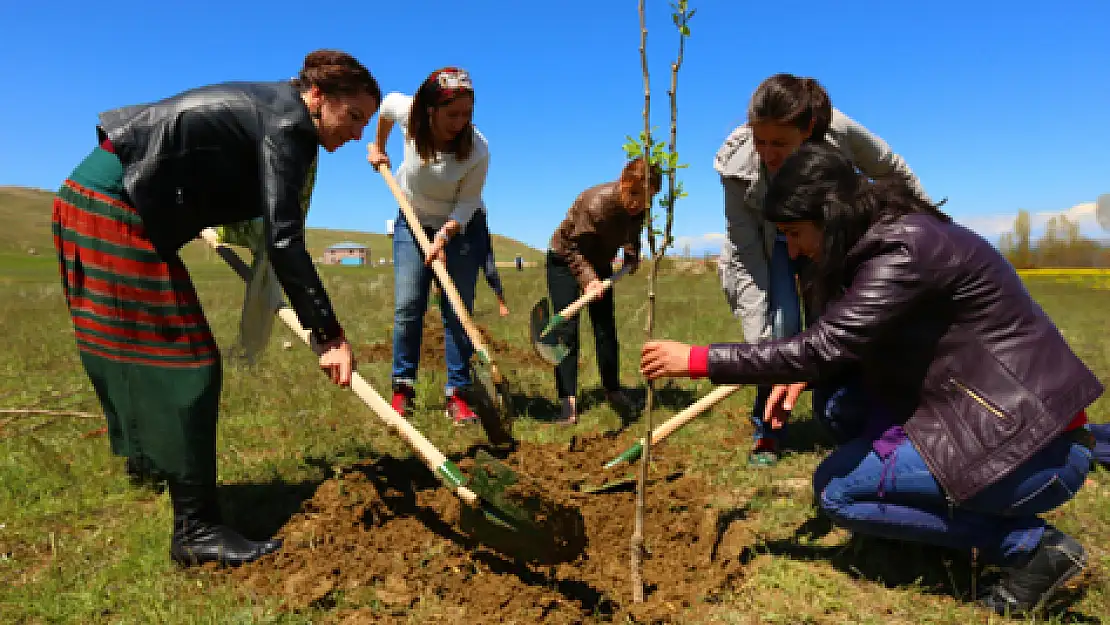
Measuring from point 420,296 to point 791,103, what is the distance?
2.47 metres

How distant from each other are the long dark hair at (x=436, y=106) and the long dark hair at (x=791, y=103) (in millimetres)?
1597

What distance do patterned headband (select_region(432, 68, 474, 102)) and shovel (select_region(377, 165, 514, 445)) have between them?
79 centimetres

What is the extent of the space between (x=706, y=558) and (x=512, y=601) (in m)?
0.81

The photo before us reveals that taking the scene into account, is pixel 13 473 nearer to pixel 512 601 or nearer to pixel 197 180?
pixel 197 180

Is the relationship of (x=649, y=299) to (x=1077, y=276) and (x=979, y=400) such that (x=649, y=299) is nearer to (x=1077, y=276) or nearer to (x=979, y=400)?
(x=979, y=400)

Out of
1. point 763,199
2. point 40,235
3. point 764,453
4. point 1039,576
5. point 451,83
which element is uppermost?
point 451,83

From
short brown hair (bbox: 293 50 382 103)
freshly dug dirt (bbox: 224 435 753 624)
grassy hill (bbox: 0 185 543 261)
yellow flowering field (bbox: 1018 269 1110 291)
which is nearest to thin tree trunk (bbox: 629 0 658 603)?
freshly dug dirt (bbox: 224 435 753 624)

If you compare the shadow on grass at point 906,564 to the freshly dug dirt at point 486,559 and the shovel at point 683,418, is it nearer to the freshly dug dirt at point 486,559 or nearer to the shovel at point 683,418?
the freshly dug dirt at point 486,559

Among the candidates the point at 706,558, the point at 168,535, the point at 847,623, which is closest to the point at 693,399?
the point at 706,558

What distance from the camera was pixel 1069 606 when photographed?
2.19 m

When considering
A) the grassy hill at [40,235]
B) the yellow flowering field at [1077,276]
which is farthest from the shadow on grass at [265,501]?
the grassy hill at [40,235]

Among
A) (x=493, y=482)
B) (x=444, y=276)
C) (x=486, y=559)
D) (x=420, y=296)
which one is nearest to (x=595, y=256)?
(x=444, y=276)

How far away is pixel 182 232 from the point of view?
8.00 feet

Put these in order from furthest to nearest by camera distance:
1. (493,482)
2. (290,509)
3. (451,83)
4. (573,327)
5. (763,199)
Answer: (573,327) → (451,83) → (290,509) → (763,199) → (493,482)
